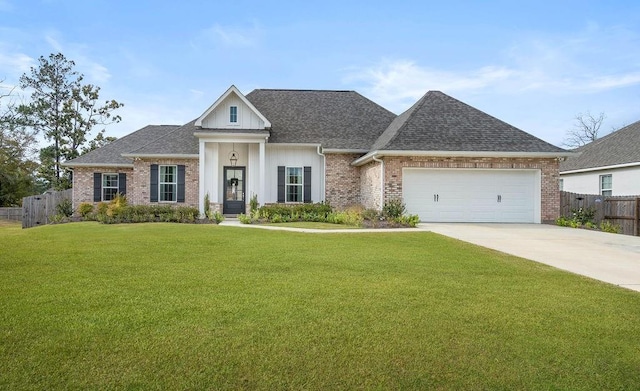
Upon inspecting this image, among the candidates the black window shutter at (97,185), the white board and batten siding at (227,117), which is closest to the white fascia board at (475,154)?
the white board and batten siding at (227,117)

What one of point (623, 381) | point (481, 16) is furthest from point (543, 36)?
point (623, 381)

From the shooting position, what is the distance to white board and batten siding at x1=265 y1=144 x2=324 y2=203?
20.5 m

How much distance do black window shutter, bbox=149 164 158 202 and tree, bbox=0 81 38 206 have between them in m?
19.6

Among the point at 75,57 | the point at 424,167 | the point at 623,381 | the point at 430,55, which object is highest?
the point at 75,57

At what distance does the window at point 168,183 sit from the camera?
20438mm

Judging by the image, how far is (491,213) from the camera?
17.5m

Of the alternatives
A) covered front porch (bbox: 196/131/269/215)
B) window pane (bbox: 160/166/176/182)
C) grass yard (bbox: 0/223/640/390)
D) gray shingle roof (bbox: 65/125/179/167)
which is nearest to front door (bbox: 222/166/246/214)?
covered front porch (bbox: 196/131/269/215)

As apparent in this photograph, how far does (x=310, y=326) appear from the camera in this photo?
4484 millimetres

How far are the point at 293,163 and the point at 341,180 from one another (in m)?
2.49

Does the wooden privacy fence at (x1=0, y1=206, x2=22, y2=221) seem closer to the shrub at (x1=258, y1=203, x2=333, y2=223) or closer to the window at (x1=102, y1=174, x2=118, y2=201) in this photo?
the window at (x1=102, y1=174, x2=118, y2=201)

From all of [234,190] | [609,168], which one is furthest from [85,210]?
[609,168]

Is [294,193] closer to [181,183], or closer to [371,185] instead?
[371,185]

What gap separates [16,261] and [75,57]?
104ft

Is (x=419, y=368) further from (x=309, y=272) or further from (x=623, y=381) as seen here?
(x=309, y=272)
